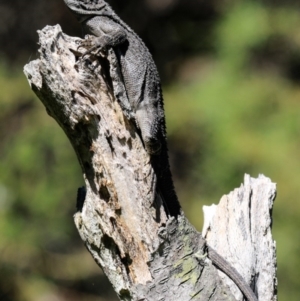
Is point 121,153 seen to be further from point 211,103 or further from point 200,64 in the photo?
point 200,64

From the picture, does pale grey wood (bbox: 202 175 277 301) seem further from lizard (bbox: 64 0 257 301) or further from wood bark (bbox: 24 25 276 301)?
wood bark (bbox: 24 25 276 301)

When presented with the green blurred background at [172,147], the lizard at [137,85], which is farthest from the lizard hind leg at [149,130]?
the green blurred background at [172,147]

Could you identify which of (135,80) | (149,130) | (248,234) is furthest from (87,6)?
(248,234)

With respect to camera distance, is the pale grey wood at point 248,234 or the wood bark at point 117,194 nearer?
the wood bark at point 117,194

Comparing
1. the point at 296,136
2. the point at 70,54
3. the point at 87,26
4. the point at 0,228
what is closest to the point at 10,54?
the point at 0,228

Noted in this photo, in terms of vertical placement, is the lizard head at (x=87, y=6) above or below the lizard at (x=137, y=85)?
above

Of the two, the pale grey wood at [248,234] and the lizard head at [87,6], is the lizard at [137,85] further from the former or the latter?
the pale grey wood at [248,234]
